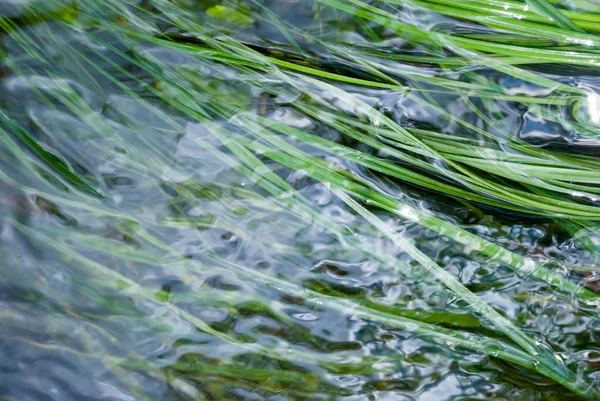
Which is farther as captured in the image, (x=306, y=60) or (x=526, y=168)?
(x=306, y=60)

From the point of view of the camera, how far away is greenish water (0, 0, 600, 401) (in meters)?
1.17

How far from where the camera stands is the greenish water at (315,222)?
46.1 inches

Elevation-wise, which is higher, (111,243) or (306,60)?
(306,60)

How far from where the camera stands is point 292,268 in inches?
47.2

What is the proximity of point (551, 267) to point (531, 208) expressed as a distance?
14 centimetres

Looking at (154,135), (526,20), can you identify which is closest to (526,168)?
(526,20)

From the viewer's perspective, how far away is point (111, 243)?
3.95 ft

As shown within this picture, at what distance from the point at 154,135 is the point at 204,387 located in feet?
1.98

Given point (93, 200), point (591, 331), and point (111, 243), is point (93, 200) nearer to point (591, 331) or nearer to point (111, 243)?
point (111, 243)

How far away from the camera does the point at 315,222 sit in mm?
1201

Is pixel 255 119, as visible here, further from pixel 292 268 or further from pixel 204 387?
pixel 204 387

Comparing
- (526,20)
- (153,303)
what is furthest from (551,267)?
(153,303)

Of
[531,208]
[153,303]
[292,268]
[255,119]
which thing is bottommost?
[153,303]

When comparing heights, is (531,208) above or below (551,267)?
above
